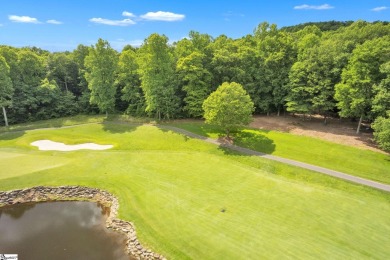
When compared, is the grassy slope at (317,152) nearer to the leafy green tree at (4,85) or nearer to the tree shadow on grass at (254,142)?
the tree shadow on grass at (254,142)

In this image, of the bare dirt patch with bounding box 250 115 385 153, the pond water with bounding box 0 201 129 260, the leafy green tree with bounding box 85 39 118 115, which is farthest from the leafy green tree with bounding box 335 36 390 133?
the leafy green tree with bounding box 85 39 118 115

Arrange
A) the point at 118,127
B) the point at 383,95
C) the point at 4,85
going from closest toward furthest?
the point at 383,95 → the point at 118,127 → the point at 4,85

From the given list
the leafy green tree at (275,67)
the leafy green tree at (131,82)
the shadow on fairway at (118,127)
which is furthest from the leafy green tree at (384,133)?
the leafy green tree at (131,82)

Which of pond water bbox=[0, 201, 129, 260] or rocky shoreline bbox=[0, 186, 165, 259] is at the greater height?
rocky shoreline bbox=[0, 186, 165, 259]

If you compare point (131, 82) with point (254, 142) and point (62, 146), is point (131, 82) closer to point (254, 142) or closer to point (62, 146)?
point (62, 146)

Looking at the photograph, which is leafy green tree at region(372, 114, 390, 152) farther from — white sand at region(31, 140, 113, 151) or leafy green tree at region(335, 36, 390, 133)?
white sand at region(31, 140, 113, 151)

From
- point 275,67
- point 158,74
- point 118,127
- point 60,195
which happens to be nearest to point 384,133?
point 275,67
